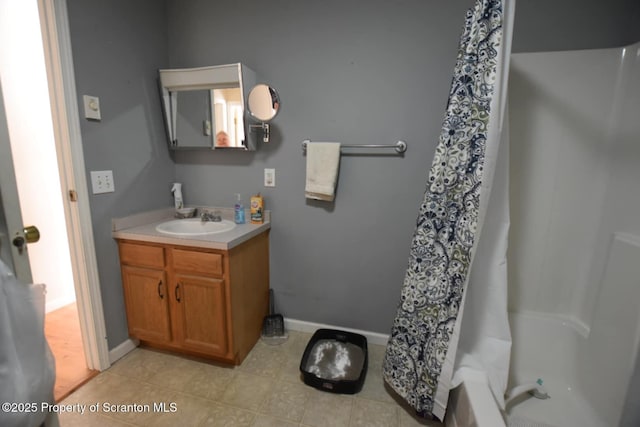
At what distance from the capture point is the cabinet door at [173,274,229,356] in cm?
144

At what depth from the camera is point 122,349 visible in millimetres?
1625

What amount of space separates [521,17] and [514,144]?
0.62 metres

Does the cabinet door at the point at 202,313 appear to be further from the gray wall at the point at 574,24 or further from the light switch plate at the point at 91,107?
the gray wall at the point at 574,24

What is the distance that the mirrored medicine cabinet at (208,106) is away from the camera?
165 centimetres

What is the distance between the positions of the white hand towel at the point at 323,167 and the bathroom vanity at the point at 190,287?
47 cm

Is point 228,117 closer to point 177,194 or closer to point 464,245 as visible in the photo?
point 177,194

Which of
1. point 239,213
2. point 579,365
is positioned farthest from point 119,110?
point 579,365

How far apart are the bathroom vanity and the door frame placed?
0.15 m

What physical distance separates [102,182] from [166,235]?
44cm

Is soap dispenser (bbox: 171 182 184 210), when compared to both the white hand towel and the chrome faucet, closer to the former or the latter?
the chrome faucet

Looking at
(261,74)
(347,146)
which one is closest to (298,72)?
(261,74)

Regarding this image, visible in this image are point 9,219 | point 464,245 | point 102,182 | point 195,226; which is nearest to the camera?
point 9,219

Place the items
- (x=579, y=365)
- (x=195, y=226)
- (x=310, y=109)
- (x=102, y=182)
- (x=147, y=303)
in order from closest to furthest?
1. (x=579, y=365)
2. (x=102, y=182)
3. (x=147, y=303)
4. (x=310, y=109)
5. (x=195, y=226)

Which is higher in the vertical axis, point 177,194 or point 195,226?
point 177,194
